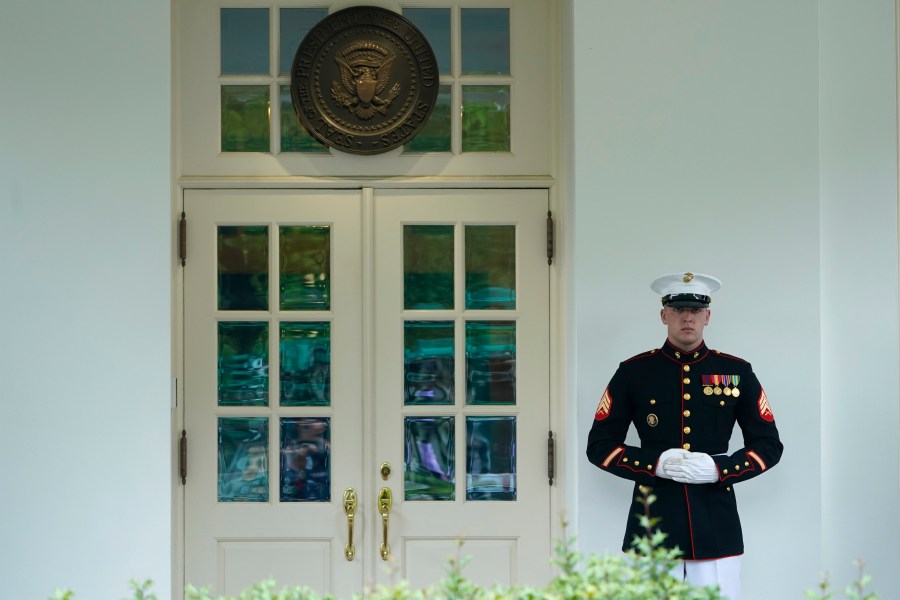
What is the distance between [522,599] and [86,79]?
267cm

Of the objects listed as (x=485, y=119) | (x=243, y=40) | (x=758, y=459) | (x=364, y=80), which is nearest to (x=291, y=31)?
(x=243, y=40)

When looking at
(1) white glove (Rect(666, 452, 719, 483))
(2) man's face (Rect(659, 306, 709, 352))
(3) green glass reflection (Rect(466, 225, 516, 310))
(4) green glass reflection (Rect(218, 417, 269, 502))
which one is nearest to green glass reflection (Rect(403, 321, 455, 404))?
(3) green glass reflection (Rect(466, 225, 516, 310))

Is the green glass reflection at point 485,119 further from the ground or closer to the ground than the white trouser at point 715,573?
further from the ground

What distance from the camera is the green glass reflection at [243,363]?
12.5 feet

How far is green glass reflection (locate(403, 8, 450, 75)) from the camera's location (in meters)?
3.84

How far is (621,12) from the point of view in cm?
365

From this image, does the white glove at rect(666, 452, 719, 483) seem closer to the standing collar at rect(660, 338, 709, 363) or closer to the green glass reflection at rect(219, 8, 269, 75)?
the standing collar at rect(660, 338, 709, 363)

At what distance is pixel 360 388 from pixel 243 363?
0.43 meters

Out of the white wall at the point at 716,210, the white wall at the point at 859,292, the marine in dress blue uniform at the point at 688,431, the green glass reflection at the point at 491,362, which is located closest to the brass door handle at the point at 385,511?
the green glass reflection at the point at 491,362

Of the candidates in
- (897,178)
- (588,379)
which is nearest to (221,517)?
(588,379)

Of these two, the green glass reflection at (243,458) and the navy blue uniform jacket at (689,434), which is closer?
the navy blue uniform jacket at (689,434)

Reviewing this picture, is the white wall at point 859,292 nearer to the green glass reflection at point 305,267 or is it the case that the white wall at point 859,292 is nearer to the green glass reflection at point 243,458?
the green glass reflection at point 305,267

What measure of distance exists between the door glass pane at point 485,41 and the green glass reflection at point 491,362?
917 mm

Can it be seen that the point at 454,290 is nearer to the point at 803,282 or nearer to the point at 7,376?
the point at 803,282
